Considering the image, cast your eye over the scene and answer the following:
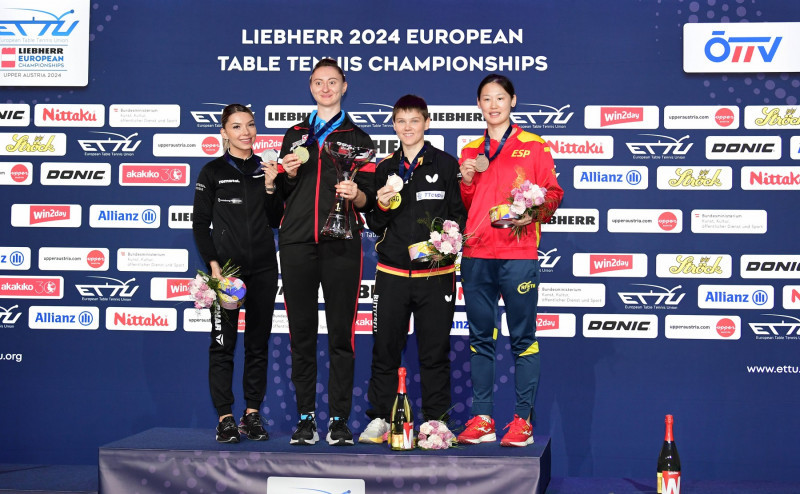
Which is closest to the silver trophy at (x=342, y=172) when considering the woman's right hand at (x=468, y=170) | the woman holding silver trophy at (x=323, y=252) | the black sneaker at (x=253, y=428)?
the woman holding silver trophy at (x=323, y=252)

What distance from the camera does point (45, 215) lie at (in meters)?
5.29

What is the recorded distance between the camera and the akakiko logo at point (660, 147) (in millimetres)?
4980

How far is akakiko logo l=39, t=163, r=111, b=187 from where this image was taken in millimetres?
5270

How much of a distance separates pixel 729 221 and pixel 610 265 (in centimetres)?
74

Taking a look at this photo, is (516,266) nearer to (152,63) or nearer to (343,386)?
(343,386)

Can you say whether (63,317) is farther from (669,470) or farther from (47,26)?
(669,470)

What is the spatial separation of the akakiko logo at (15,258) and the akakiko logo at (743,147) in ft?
14.0

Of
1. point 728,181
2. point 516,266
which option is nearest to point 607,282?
point 728,181

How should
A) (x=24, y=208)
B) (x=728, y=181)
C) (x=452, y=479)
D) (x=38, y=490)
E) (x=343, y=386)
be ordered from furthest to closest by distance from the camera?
(x=24, y=208), (x=728, y=181), (x=38, y=490), (x=343, y=386), (x=452, y=479)

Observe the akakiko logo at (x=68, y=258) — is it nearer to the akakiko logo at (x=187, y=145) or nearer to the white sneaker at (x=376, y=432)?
the akakiko logo at (x=187, y=145)

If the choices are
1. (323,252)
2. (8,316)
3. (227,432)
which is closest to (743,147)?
(323,252)

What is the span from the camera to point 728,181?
4.95 m

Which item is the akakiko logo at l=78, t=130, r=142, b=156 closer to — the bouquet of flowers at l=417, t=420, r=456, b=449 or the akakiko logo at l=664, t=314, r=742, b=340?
the bouquet of flowers at l=417, t=420, r=456, b=449

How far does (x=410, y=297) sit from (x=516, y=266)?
1.75ft
